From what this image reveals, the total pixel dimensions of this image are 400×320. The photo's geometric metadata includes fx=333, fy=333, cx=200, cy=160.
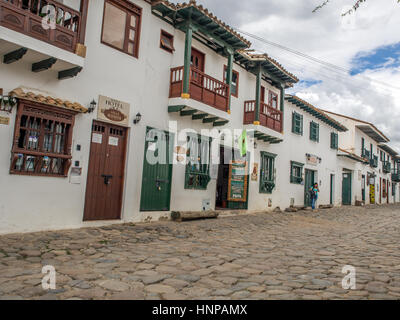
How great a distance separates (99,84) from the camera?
836cm

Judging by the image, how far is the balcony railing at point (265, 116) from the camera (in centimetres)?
1367

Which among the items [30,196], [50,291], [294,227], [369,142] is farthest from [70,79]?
[369,142]

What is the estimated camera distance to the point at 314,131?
64.8 ft

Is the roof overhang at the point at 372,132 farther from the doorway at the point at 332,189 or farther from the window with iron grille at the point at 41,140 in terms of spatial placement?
the window with iron grille at the point at 41,140

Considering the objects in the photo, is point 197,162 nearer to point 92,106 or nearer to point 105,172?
point 105,172

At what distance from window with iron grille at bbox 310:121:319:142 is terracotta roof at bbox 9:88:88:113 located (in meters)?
15.0

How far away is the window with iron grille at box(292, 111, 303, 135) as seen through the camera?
17625mm

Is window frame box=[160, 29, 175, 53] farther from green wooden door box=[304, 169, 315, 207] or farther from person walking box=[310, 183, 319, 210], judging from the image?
person walking box=[310, 183, 319, 210]

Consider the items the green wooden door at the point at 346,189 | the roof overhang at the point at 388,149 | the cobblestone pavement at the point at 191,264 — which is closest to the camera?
the cobblestone pavement at the point at 191,264

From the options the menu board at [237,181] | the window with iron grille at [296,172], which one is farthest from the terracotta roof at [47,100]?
the window with iron grille at [296,172]

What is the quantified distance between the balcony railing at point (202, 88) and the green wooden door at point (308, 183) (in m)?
9.43

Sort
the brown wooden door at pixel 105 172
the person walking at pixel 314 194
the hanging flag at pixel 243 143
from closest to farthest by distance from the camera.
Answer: the brown wooden door at pixel 105 172, the hanging flag at pixel 243 143, the person walking at pixel 314 194
